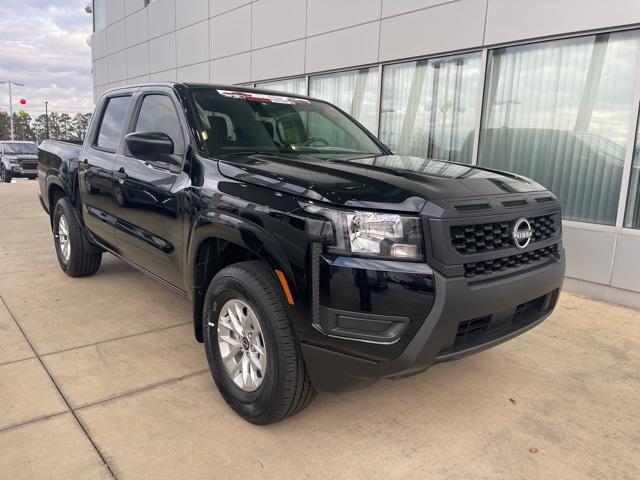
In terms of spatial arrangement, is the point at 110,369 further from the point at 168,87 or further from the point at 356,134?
the point at 356,134

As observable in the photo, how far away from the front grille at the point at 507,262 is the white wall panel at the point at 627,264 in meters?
2.69

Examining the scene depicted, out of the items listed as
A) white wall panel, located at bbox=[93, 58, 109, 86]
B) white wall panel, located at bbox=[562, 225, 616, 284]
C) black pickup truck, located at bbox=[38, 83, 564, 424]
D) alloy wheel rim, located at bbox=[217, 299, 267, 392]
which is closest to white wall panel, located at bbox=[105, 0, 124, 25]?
white wall panel, located at bbox=[93, 58, 109, 86]

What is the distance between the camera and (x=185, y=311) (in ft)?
14.6

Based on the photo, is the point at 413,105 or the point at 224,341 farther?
the point at 413,105

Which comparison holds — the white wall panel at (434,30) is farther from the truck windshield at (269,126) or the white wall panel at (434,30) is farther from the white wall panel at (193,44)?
the white wall panel at (193,44)

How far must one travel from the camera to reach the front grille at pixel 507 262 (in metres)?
2.28

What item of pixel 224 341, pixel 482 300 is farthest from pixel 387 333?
pixel 224 341

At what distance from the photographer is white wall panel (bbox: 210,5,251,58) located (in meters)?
10.5

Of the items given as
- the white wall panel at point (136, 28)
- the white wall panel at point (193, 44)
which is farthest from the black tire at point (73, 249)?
the white wall panel at point (136, 28)

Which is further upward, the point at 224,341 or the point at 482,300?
the point at 482,300

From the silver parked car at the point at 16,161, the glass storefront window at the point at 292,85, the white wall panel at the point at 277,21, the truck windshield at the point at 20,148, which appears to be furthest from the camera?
the truck windshield at the point at 20,148

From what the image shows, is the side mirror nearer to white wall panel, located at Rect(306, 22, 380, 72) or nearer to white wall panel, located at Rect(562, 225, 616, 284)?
white wall panel, located at Rect(562, 225, 616, 284)

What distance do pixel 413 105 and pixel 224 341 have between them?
562cm

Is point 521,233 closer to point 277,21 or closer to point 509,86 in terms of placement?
point 509,86
